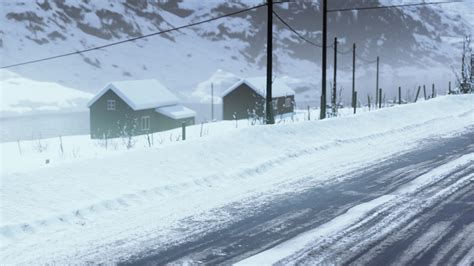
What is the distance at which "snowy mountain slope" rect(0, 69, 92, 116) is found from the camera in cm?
12943

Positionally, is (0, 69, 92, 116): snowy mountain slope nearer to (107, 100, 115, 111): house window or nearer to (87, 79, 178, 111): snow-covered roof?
(87, 79, 178, 111): snow-covered roof

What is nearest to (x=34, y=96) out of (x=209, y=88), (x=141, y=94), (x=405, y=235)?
(x=209, y=88)

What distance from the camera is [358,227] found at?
23.5 feet

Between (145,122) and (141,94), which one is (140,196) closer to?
(145,122)

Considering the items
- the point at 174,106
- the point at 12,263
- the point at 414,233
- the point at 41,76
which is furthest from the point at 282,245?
the point at 41,76

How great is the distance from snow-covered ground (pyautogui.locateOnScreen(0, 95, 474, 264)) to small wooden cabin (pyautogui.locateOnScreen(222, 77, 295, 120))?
39.7 meters

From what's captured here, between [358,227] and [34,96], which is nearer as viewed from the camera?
[358,227]

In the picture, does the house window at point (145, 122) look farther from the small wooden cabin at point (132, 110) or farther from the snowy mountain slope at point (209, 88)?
the snowy mountain slope at point (209, 88)

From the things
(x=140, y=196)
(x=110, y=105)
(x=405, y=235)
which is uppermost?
(x=110, y=105)

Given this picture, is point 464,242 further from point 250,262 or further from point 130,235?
point 130,235

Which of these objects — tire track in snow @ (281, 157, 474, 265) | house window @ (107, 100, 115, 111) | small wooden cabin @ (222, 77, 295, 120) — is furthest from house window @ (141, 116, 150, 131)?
tire track in snow @ (281, 157, 474, 265)

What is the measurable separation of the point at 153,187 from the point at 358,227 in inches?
132

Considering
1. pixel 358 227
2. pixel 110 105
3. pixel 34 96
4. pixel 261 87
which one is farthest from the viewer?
pixel 34 96

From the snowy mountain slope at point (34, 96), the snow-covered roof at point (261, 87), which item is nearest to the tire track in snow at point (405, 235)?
the snow-covered roof at point (261, 87)
